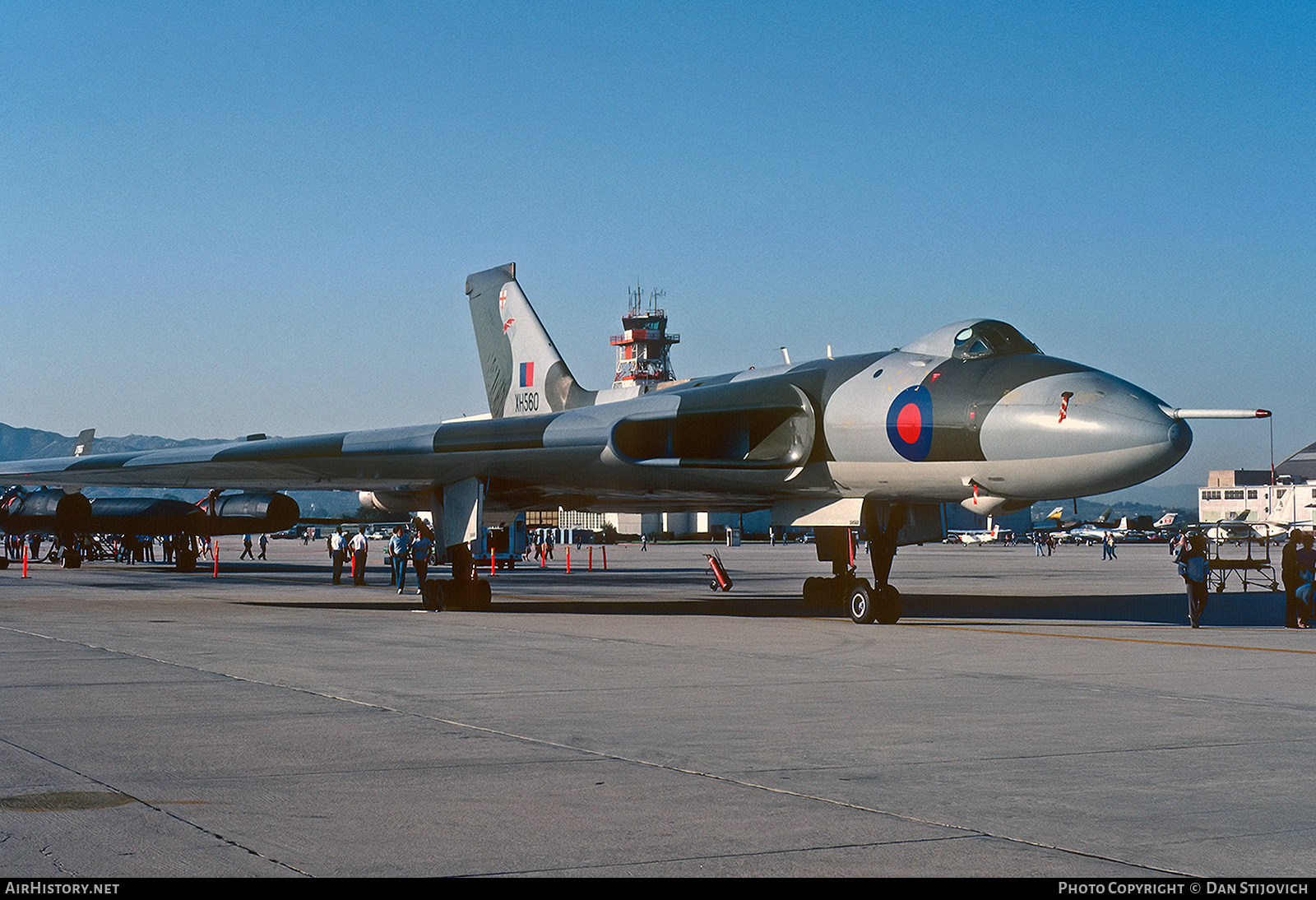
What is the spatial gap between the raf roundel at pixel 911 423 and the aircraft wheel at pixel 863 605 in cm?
212

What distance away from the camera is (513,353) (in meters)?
22.4

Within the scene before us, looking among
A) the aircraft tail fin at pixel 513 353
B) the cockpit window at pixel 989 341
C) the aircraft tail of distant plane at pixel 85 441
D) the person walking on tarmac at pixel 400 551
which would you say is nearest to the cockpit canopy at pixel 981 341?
the cockpit window at pixel 989 341

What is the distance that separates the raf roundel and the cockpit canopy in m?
0.63

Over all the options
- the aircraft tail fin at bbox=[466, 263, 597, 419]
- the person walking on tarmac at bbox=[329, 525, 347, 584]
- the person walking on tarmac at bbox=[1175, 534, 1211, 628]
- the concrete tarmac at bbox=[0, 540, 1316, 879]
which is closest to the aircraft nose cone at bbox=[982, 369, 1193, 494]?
the concrete tarmac at bbox=[0, 540, 1316, 879]

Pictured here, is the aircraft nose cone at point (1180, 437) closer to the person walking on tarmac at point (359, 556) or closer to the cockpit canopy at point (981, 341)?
the cockpit canopy at point (981, 341)

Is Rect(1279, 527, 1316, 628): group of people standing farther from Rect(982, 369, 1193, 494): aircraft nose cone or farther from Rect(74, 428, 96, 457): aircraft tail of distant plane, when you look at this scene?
Rect(74, 428, 96, 457): aircraft tail of distant plane

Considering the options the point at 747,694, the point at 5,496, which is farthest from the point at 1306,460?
the point at 747,694

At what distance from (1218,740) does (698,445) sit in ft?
32.4

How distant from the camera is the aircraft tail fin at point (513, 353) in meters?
21.5

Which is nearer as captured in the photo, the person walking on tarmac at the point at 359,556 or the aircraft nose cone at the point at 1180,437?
the aircraft nose cone at the point at 1180,437

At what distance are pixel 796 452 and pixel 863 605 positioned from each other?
2123 mm

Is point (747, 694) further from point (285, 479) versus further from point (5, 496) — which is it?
point (5, 496)

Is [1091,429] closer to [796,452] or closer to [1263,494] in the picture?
[796,452]

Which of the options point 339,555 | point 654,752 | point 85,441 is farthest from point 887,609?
point 85,441
